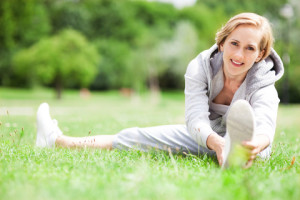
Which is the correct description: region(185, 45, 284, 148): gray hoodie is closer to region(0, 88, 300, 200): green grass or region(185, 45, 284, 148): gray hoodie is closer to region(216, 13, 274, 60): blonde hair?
region(216, 13, 274, 60): blonde hair

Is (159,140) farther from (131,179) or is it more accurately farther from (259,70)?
(131,179)

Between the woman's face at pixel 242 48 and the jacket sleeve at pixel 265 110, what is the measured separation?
0.25 meters

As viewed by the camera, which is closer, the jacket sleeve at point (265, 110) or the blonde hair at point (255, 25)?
the jacket sleeve at point (265, 110)

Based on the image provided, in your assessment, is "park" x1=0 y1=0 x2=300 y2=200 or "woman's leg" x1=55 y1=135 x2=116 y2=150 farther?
"woman's leg" x1=55 y1=135 x2=116 y2=150

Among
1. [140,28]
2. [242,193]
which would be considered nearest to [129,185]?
[242,193]

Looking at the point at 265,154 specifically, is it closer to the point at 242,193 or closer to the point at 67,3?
the point at 242,193

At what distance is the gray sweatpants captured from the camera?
3264 mm

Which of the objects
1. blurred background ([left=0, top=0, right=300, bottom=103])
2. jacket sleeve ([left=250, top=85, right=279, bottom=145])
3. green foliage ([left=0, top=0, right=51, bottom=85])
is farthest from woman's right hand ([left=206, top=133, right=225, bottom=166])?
green foliage ([left=0, top=0, right=51, bottom=85])

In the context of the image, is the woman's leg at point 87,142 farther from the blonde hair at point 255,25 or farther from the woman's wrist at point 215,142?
the blonde hair at point 255,25

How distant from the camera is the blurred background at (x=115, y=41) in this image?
2202 centimetres

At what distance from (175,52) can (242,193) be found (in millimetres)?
26394

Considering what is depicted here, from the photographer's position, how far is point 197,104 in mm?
2984

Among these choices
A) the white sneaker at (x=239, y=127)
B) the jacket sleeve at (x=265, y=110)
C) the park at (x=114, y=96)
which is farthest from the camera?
the jacket sleeve at (x=265, y=110)

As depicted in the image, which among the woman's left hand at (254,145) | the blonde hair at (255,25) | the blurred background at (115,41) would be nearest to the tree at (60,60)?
the blurred background at (115,41)
